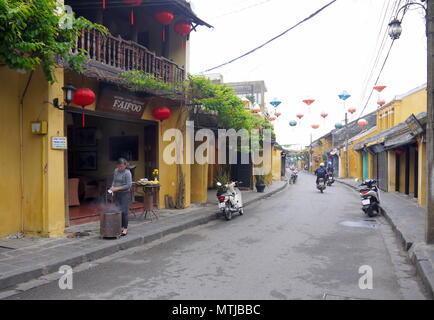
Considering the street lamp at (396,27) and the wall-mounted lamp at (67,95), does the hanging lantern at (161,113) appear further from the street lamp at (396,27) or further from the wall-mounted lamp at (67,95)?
the street lamp at (396,27)

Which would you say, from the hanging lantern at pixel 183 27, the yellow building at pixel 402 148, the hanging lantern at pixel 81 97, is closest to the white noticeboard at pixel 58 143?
the hanging lantern at pixel 81 97

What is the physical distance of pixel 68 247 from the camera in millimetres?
6703

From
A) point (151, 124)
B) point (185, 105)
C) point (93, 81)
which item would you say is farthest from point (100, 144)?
point (93, 81)

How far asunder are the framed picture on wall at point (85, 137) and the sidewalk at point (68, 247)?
4831mm

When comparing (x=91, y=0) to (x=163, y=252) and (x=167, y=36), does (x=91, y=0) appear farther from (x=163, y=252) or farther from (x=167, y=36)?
(x=163, y=252)

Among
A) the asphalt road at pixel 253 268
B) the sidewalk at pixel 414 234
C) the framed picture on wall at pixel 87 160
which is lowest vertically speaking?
the asphalt road at pixel 253 268

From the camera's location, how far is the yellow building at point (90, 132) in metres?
7.43

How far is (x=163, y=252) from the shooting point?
691 centimetres

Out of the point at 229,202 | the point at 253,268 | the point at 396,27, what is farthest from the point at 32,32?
the point at 396,27
